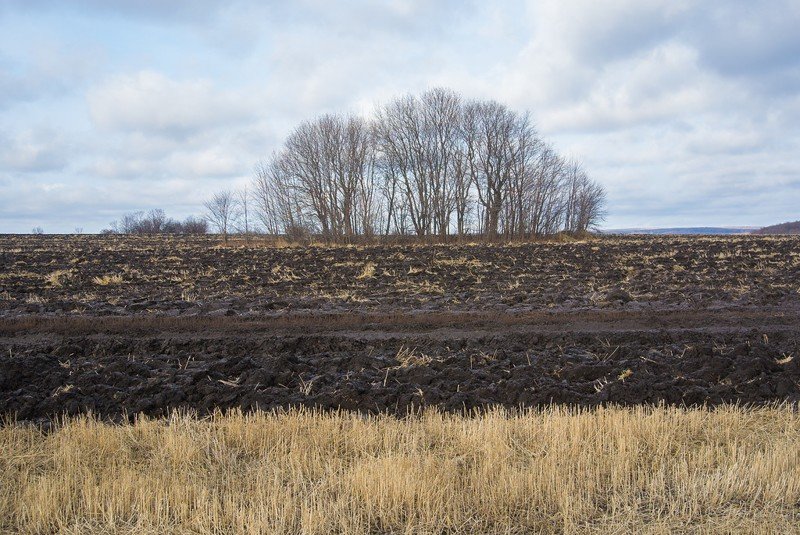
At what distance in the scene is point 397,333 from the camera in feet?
38.1

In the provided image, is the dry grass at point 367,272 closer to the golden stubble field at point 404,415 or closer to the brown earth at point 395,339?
the brown earth at point 395,339

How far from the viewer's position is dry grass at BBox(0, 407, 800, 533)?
462cm

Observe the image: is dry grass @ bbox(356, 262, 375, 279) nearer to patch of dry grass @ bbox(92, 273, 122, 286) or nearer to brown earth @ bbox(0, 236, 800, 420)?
brown earth @ bbox(0, 236, 800, 420)

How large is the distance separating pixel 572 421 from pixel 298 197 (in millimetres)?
43674

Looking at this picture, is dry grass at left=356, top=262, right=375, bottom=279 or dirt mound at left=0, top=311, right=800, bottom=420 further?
dry grass at left=356, top=262, right=375, bottom=279

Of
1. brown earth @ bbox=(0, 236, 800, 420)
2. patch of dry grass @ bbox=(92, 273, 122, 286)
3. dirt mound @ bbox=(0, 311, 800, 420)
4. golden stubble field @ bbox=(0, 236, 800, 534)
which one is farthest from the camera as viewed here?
patch of dry grass @ bbox=(92, 273, 122, 286)

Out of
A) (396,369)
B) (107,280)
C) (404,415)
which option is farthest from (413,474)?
(107,280)

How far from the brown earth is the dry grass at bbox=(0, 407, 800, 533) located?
3.09 ft

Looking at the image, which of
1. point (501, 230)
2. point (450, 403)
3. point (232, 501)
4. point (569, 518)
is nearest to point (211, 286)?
point (450, 403)

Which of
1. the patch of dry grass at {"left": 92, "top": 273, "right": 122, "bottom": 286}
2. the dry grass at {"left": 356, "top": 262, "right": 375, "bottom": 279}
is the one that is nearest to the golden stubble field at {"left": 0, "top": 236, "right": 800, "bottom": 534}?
the patch of dry grass at {"left": 92, "top": 273, "right": 122, "bottom": 286}

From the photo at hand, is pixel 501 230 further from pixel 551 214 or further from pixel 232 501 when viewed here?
pixel 232 501

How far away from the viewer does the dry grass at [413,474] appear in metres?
4.62

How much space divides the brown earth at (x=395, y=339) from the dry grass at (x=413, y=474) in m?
0.94

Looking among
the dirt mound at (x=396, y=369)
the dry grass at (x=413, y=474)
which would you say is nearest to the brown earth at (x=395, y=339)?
the dirt mound at (x=396, y=369)
